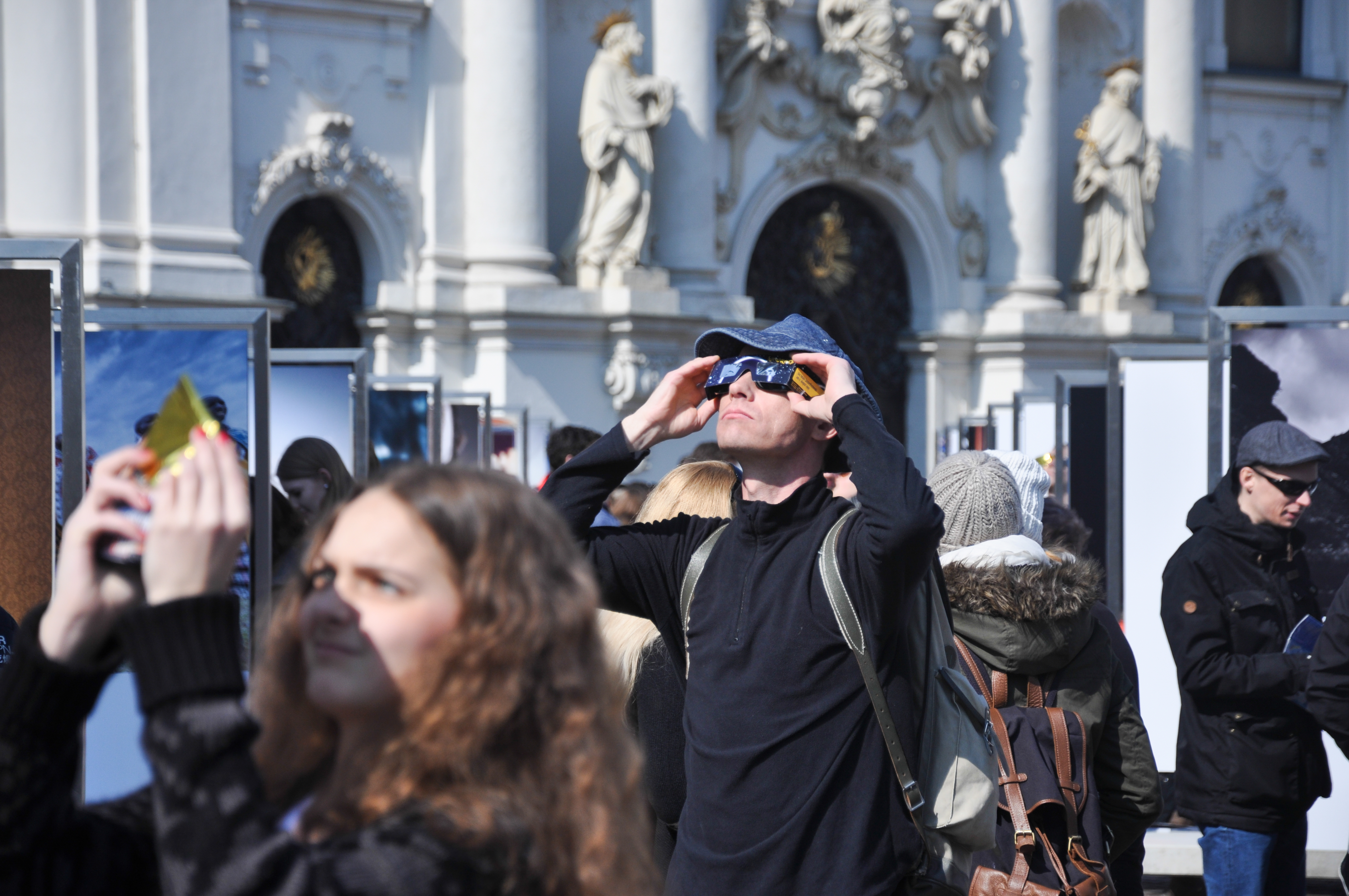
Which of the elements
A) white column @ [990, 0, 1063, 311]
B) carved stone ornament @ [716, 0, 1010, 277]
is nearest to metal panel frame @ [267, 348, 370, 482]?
A: carved stone ornament @ [716, 0, 1010, 277]

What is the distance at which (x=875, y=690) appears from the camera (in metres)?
2.52

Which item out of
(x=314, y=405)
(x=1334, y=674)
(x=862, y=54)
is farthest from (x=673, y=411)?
(x=862, y=54)

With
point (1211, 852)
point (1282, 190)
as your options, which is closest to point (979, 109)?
point (1282, 190)

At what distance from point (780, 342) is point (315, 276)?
1200 cm

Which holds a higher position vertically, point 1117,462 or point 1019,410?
point 1019,410

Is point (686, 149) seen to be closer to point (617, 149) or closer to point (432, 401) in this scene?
point (617, 149)

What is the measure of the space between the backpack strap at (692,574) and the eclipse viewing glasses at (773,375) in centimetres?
28

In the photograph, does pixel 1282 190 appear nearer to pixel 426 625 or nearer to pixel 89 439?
pixel 89 439

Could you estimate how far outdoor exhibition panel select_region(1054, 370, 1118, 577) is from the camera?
26.1ft

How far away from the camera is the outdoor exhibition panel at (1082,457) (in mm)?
7949

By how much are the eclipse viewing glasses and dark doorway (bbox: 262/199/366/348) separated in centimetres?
1154

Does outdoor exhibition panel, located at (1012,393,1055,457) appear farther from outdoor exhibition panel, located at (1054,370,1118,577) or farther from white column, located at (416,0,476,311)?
white column, located at (416,0,476,311)

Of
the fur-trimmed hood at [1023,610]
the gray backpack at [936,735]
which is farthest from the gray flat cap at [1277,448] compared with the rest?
the gray backpack at [936,735]

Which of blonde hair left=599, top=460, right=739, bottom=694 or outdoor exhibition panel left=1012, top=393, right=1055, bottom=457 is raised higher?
outdoor exhibition panel left=1012, top=393, right=1055, bottom=457
